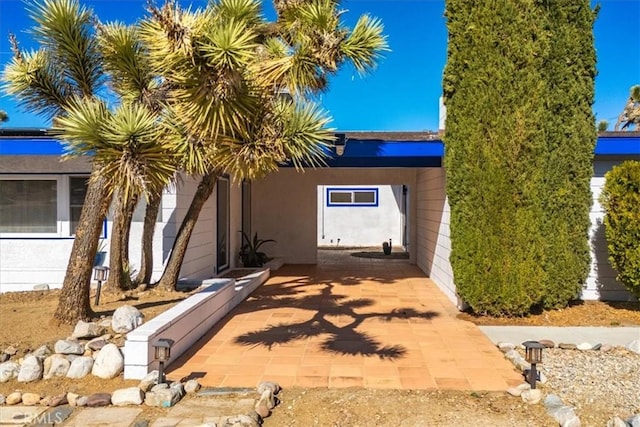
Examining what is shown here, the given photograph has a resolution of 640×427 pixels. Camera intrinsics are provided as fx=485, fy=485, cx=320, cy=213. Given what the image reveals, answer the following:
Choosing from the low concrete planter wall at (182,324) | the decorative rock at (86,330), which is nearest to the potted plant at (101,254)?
the low concrete planter wall at (182,324)

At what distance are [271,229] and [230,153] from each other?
31.8ft

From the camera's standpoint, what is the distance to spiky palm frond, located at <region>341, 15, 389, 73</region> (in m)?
4.58

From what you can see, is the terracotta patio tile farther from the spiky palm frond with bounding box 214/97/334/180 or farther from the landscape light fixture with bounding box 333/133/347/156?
the landscape light fixture with bounding box 333/133/347/156

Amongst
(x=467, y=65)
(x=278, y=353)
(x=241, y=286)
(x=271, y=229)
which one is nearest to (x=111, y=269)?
(x=241, y=286)

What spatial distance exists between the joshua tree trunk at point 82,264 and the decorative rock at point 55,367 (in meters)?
0.98

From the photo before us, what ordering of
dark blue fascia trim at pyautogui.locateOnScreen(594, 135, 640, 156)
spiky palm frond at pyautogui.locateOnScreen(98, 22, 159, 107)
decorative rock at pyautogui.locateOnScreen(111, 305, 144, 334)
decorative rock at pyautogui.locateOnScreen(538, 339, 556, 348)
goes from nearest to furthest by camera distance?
decorative rock at pyautogui.locateOnScreen(111, 305, 144, 334) < spiky palm frond at pyautogui.locateOnScreen(98, 22, 159, 107) < decorative rock at pyautogui.locateOnScreen(538, 339, 556, 348) < dark blue fascia trim at pyautogui.locateOnScreen(594, 135, 640, 156)

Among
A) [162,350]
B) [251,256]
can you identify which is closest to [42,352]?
[162,350]

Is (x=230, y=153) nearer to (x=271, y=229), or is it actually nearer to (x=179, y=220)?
(x=179, y=220)

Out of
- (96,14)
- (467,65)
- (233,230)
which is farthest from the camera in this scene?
(233,230)

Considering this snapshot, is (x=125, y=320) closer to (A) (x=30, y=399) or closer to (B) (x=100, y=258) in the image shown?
(A) (x=30, y=399)

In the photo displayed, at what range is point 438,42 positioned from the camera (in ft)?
26.9

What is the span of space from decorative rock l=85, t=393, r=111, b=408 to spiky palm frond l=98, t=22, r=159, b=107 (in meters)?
3.11

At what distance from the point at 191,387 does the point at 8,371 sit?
1.69 meters

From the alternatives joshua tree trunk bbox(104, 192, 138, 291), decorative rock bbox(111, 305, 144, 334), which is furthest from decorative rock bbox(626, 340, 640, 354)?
joshua tree trunk bbox(104, 192, 138, 291)
